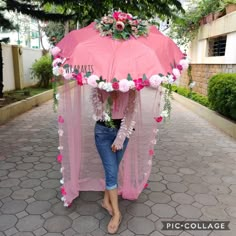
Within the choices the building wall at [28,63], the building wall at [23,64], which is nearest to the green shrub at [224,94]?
the building wall at [23,64]

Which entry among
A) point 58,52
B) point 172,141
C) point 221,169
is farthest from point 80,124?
point 172,141

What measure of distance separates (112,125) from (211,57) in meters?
6.64

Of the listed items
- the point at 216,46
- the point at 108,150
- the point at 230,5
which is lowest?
the point at 108,150

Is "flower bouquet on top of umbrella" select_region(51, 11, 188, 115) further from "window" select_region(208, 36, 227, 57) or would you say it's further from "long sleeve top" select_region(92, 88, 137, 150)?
"window" select_region(208, 36, 227, 57)

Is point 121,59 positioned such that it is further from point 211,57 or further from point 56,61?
point 211,57

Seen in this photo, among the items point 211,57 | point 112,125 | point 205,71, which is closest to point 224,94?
point 211,57

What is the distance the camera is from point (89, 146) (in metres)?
3.02

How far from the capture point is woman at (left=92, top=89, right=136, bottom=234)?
2.09 metres

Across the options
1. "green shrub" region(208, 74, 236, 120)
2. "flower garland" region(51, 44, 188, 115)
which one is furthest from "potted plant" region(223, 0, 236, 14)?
"flower garland" region(51, 44, 188, 115)

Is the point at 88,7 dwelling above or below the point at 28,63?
above

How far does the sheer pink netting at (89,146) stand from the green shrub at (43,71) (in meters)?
7.94

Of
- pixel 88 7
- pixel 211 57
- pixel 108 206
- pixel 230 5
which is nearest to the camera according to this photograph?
pixel 108 206

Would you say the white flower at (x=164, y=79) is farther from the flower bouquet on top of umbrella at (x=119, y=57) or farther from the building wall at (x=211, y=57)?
the building wall at (x=211, y=57)

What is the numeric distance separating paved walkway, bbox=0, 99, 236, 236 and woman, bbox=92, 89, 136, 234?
35 centimetres
